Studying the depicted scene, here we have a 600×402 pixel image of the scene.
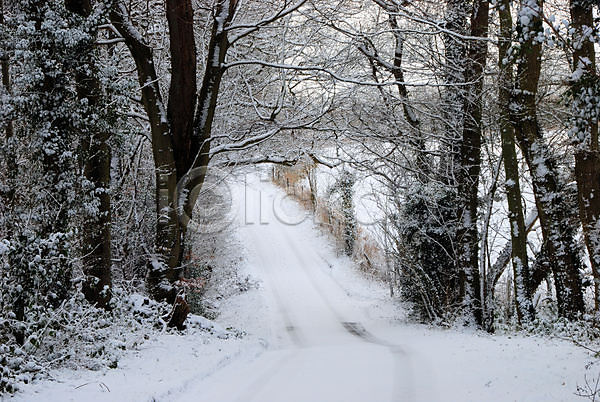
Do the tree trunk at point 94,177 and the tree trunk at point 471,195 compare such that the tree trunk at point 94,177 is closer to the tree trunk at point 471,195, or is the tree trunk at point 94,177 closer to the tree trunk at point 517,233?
the tree trunk at point 517,233

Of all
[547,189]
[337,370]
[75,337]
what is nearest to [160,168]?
[75,337]

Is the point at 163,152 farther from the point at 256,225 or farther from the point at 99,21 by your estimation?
the point at 256,225

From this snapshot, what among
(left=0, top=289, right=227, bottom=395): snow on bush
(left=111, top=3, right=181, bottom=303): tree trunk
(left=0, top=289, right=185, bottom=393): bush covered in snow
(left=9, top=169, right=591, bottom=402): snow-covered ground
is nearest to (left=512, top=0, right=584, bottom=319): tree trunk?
(left=9, top=169, right=591, bottom=402): snow-covered ground

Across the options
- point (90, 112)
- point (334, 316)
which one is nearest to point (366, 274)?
point (334, 316)

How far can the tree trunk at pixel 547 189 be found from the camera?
11156 mm

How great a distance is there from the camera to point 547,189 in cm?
1138

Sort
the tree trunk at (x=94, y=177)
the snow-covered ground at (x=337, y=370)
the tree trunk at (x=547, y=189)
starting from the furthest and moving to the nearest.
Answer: the tree trunk at (x=547, y=189) → the tree trunk at (x=94, y=177) → the snow-covered ground at (x=337, y=370)

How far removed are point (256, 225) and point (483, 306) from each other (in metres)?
29.2

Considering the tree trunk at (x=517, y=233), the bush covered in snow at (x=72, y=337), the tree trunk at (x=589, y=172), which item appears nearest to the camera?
the bush covered in snow at (x=72, y=337)

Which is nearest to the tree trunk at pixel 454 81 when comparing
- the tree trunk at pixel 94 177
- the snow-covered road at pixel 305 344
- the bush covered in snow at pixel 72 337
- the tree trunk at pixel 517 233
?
the tree trunk at pixel 517 233

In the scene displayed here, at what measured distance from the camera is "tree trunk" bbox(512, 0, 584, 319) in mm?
11156

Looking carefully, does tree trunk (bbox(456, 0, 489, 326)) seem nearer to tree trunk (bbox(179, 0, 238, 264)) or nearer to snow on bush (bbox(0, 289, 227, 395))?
tree trunk (bbox(179, 0, 238, 264))

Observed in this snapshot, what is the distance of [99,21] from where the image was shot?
984cm

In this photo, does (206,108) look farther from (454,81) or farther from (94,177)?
(454,81)
